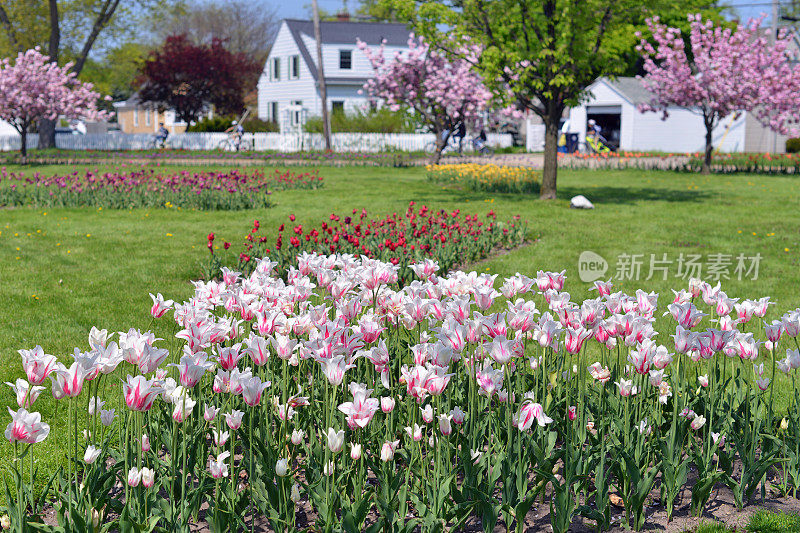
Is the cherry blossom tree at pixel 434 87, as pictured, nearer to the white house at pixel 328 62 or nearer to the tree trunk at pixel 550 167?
the tree trunk at pixel 550 167

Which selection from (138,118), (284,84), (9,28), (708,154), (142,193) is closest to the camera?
(142,193)

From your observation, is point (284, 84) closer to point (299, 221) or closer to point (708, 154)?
point (708, 154)

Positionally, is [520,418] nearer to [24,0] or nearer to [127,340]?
[127,340]

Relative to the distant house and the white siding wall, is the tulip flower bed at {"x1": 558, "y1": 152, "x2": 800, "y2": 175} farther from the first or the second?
the distant house

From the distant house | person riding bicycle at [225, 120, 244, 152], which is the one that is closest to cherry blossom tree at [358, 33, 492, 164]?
person riding bicycle at [225, 120, 244, 152]

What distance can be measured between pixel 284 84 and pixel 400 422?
51.1 m

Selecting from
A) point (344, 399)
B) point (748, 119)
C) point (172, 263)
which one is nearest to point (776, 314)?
point (344, 399)

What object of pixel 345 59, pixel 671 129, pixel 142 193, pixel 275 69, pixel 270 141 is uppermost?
pixel 345 59

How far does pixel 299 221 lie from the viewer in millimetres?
14297

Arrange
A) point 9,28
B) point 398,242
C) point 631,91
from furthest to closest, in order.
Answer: point 631,91 → point 9,28 → point 398,242

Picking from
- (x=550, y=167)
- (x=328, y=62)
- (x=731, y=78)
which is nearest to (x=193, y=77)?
(x=328, y=62)

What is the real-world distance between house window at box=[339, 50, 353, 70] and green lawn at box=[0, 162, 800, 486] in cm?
3177

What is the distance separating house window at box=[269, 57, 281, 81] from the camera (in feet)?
175

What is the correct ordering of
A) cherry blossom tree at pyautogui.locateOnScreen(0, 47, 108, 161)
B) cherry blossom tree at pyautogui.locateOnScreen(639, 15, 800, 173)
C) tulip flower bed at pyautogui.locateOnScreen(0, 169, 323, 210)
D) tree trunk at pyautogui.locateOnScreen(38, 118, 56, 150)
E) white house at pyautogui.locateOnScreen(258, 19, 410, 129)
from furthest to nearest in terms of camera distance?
white house at pyautogui.locateOnScreen(258, 19, 410, 129)
tree trunk at pyautogui.locateOnScreen(38, 118, 56, 150)
cherry blossom tree at pyautogui.locateOnScreen(0, 47, 108, 161)
cherry blossom tree at pyautogui.locateOnScreen(639, 15, 800, 173)
tulip flower bed at pyautogui.locateOnScreen(0, 169, 323, 210)
